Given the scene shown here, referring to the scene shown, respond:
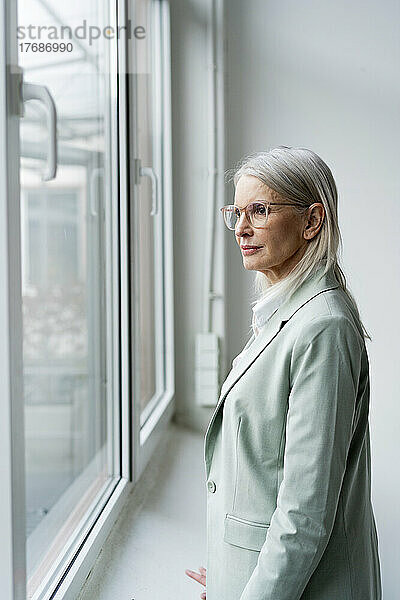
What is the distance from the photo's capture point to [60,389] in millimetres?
2600

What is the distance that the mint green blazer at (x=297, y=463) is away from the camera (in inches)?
39.6

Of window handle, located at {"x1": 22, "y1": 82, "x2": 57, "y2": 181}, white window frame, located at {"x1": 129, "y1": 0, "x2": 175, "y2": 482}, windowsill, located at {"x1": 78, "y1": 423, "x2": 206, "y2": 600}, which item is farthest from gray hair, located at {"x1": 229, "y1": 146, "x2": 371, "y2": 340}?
white window frame, located at {"x1": 129, "y1": 0, "x2": 175, "y2": 482}

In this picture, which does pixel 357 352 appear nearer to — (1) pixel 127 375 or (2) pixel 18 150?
(2) pixel 18 150

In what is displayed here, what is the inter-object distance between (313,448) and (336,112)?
1.69m

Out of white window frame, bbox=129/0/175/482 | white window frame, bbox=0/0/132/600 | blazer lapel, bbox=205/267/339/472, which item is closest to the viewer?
white window frame, bbox=0/0/132/600

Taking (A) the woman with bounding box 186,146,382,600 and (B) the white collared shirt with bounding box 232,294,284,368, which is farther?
(B) the white collared shirt with bounding box 232,294,284,368

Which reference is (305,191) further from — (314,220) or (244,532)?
(244,532)

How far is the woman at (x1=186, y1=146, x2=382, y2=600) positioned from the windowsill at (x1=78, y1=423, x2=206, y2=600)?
36 centimetres

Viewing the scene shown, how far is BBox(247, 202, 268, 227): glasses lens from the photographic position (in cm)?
113

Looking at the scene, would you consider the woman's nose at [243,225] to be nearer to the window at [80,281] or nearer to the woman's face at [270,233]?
the woman's face at [270,233]

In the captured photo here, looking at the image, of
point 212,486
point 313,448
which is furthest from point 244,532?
point 313,448

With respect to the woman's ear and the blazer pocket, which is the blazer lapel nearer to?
the woman's ear

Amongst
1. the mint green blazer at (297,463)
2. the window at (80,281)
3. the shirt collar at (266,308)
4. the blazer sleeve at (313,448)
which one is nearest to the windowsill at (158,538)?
the window at (80,281)

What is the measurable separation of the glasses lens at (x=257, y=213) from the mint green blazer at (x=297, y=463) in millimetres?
112
